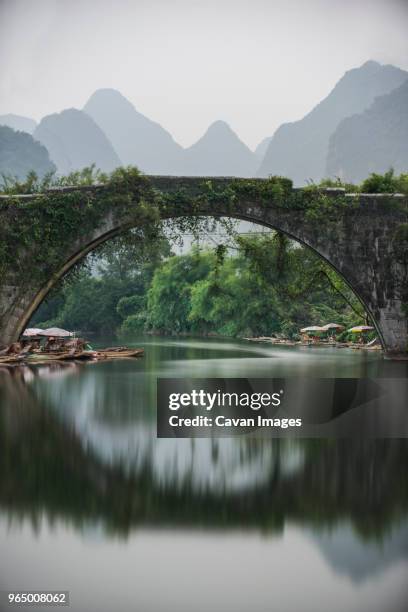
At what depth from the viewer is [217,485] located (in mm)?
5555

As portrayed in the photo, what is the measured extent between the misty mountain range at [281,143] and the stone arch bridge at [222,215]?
5834cm

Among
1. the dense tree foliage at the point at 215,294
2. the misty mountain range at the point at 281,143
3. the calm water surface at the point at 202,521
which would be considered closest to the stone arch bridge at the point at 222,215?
the dense tree foliage at the point at 215,294

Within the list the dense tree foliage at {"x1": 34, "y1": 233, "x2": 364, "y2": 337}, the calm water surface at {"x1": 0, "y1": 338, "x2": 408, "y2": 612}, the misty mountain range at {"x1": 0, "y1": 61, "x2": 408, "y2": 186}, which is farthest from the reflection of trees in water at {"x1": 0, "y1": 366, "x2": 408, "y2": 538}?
the misty mountain range at {"x1": 0, "y1": 61, "x2": 408, "y2": 186}

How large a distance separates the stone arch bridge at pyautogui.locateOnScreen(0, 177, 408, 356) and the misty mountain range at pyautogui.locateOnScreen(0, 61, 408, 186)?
2297 inches

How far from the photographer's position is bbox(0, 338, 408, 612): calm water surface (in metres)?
3.81

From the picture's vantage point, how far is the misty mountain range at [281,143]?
118 m

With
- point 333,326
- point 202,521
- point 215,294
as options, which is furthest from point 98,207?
point 333,326

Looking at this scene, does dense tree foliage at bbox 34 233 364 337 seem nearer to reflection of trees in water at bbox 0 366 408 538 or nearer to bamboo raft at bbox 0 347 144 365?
bamboo raft at bbox 0 347 144 365

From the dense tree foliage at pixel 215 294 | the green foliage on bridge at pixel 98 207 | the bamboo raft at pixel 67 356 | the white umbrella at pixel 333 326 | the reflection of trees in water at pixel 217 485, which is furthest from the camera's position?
the white umbrella at pixel 333 326

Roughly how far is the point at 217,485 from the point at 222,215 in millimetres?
12160

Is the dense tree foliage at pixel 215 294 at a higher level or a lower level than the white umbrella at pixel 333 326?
higher

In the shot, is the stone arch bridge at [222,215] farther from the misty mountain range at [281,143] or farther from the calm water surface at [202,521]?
the misty mountain range at [281,143]

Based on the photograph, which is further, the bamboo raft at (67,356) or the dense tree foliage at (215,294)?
the dense tree foliage at (215,294)

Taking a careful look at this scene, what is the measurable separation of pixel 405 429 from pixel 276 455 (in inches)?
72.0
